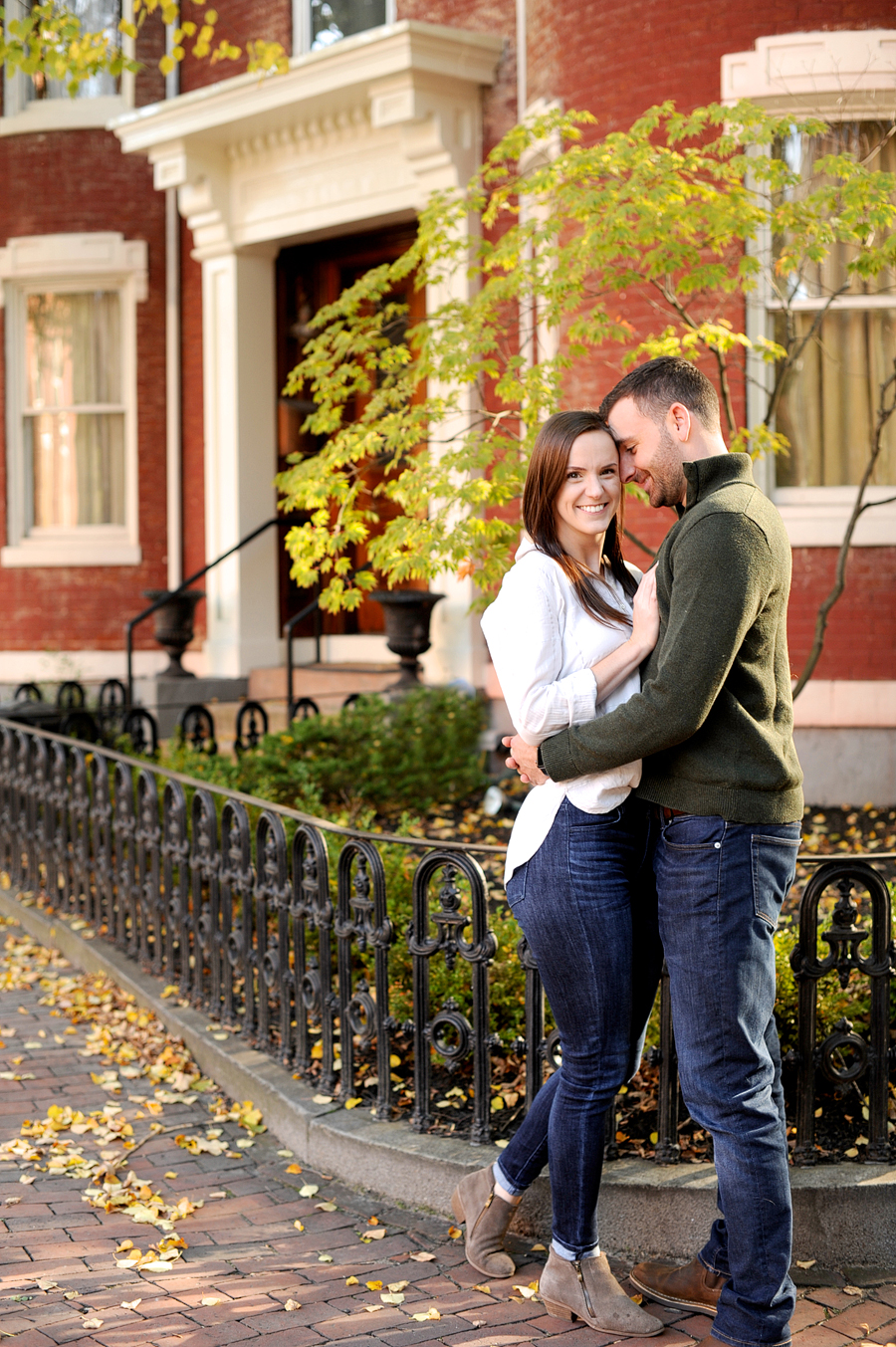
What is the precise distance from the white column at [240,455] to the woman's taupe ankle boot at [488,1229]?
26.9 feet

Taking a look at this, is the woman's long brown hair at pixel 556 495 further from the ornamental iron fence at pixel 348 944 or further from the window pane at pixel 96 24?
the window pane at pixel 96 24

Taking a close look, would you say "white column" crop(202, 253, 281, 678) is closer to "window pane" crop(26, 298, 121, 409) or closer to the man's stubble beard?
"window pane" crop(26, 298, 121, 409)

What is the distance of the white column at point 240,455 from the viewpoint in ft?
36.6

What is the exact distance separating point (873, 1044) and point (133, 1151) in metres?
2.22

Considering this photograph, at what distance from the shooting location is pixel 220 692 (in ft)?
35.8

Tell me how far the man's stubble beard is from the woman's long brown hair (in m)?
0.15

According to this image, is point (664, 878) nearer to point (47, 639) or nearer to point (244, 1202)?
point (244, 1202)

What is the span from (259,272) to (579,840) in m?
9.42

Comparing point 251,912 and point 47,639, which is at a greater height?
point 47,639

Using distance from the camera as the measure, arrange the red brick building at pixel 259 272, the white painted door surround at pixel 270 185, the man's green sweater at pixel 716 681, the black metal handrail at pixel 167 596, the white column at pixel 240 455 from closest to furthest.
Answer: the man's green sweater at pixel 716 681, the red brick building at pixel 259 272, the white painted door surround at pixel 270 185, the black metal handrail at pixel 167 596, the white column at pixel 240 455

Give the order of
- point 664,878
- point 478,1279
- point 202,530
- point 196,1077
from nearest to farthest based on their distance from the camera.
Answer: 1. point 664,878
2. point 478,1279
3. point 196,1077
4. point 202,530

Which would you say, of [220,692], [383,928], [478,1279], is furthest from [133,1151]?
[220,692]

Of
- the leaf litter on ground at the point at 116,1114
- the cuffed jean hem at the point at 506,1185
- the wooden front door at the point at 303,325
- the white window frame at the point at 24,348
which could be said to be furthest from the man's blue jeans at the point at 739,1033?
the white window frame at the point at 24,348

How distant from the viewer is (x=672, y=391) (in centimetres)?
274
